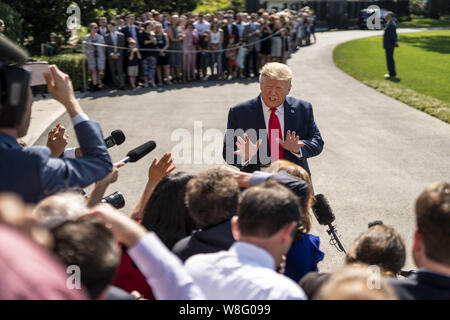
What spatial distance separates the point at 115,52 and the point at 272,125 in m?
11.9

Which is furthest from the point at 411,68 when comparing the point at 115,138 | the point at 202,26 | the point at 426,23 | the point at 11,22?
the point at 426,23

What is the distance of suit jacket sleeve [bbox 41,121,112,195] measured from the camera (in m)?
2.43

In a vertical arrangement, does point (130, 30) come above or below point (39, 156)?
above

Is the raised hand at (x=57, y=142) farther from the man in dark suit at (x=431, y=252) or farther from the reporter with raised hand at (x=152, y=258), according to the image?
the man in dark suit at (x=431, y=252)

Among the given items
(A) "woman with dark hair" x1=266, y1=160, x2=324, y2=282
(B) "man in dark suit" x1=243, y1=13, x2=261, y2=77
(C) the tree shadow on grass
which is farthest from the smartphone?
(C) the tree shadow on grass

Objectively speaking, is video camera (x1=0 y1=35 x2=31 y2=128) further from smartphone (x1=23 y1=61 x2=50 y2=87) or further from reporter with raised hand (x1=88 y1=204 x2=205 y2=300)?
Result: reporter with raised hand (x1=88 y1=204 x2=205 y2=300)

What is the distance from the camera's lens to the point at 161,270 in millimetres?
1983

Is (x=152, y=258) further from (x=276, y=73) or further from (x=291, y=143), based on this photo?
(x=276, y=73)

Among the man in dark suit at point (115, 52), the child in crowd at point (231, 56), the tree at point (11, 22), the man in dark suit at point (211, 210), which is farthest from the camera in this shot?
the child in crowd at point (231, 56)

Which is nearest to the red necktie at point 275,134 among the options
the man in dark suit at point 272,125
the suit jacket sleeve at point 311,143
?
the man in dark suit at point 272,125

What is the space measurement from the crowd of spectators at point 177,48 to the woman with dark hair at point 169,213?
13.0 m

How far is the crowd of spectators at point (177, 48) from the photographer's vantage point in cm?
1552

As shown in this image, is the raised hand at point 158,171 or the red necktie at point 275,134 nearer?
the raised hand at point 158,171

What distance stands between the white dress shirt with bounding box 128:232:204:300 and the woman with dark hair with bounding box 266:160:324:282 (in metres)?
1.25
